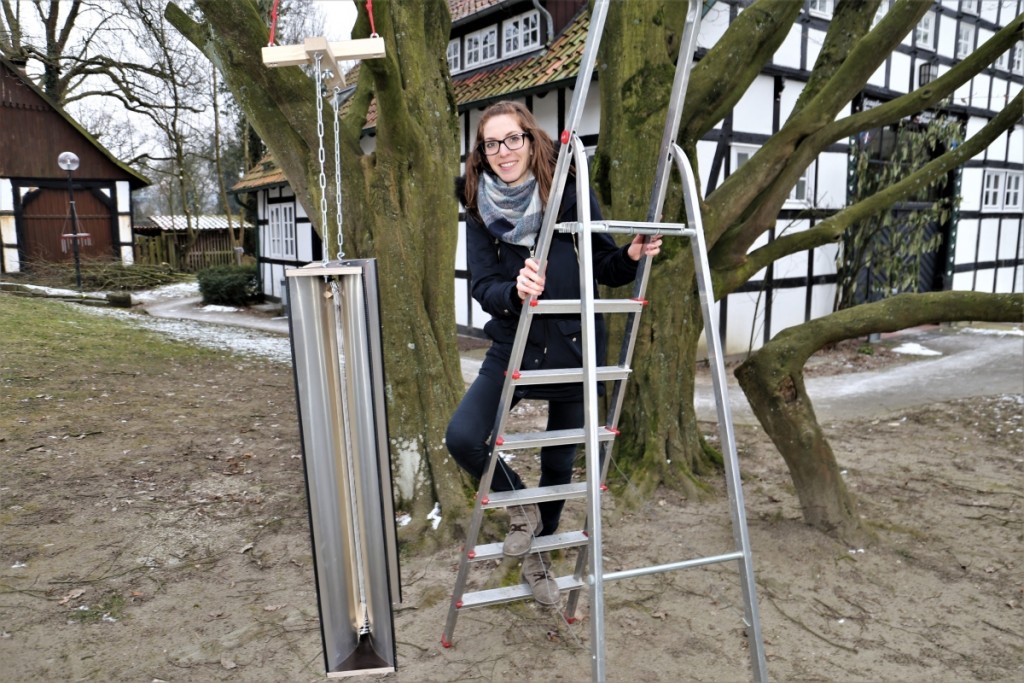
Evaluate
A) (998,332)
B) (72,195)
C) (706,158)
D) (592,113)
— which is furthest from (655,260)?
(72,195)

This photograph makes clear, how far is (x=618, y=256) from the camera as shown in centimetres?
238

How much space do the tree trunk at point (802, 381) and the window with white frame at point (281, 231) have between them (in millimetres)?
12693

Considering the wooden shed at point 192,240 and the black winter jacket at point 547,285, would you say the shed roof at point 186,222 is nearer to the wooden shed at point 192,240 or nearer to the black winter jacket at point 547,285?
the wooden shed at point 192,240

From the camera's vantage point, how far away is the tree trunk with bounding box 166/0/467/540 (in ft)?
11.0

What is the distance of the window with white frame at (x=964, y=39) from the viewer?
11.1 meters

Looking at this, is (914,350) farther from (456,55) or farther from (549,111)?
(456,55)

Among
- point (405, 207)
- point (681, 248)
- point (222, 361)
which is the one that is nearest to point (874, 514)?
point (681, 248)

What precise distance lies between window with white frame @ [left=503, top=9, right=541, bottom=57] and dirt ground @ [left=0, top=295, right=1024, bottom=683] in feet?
20.7

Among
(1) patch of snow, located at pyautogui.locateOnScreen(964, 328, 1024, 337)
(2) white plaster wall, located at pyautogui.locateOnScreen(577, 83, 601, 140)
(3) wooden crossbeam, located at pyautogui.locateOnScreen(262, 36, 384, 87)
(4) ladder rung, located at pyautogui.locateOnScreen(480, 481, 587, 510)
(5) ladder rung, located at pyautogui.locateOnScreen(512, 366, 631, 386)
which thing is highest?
(2) white plaster wall, located at pyautogui.locateOnScreen(577, 83, 601, 140)

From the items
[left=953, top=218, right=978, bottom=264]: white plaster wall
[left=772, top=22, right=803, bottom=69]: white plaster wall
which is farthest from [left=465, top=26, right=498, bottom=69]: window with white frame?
[left=953, top=218, right=978, bottom=264]: white plaster wall

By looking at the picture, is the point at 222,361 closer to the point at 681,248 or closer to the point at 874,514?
the point at 681,248

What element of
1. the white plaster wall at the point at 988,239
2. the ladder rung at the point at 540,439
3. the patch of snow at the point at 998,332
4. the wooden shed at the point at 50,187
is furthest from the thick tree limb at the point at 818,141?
the white plaster wall at the point at 988,239

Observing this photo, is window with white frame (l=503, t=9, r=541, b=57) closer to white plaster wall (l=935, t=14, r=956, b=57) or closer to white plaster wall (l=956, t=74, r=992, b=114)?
white plaster wall (l=935, t=14, r=956, b=57)

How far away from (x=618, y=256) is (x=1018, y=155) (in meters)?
13.8
